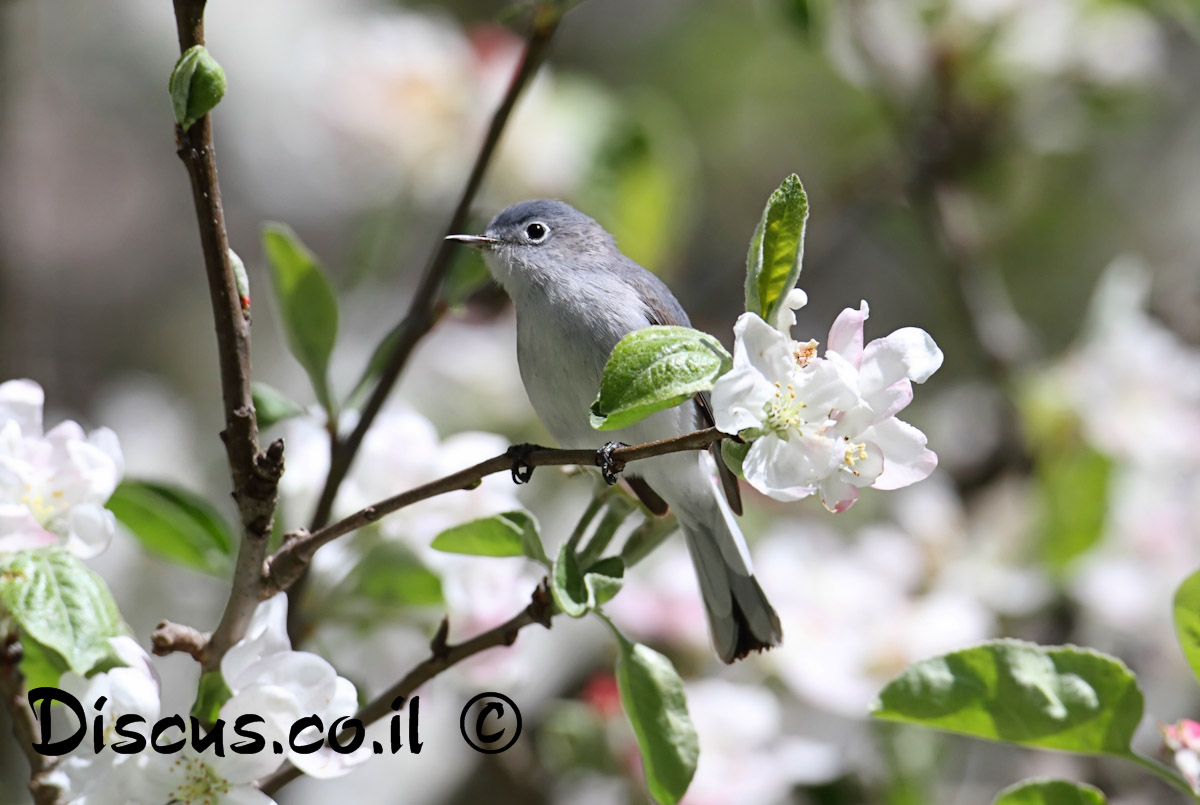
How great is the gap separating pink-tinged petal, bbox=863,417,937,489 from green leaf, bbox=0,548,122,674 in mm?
624

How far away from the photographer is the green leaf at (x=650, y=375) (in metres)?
0.82

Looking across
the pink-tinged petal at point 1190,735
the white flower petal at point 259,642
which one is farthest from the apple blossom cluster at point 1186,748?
the white flower petal at point 259,642

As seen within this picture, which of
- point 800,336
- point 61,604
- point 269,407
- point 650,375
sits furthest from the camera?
point 800,336

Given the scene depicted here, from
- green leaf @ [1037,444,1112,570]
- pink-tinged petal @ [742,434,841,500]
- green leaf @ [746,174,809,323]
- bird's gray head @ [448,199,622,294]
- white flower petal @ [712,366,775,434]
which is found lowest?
green leaf @ [1037,444,1112,570]

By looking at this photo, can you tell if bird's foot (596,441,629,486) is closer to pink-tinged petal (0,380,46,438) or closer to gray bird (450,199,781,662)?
gray bird (450,199,781,662)

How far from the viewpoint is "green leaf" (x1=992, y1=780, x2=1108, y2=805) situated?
41.9 inches

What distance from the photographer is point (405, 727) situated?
6.53ft

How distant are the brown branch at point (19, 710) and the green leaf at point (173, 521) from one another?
22cm

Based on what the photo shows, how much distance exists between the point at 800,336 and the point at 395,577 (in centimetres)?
276

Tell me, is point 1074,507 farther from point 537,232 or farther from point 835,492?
point 835,492

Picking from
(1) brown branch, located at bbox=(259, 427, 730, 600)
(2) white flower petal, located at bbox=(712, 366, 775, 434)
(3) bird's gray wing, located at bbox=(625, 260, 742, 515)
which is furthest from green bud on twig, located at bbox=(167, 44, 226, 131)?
(3) bird's gray wing, located at bbox=(625, 260, 742, 515)

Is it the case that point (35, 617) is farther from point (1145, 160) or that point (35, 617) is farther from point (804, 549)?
point (1145, 160)

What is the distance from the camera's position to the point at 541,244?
1.73 metres

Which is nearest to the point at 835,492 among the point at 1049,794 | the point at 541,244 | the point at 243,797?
the point at 1049,794
